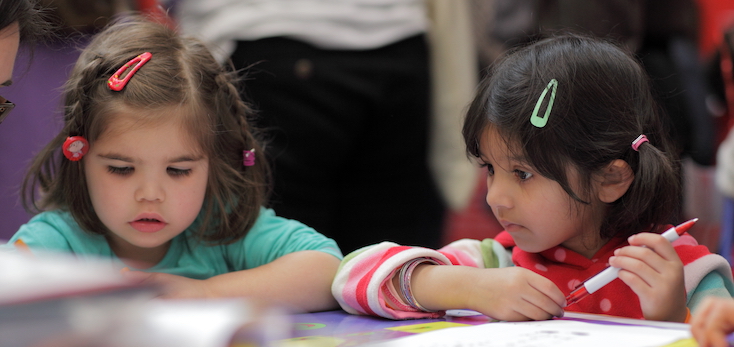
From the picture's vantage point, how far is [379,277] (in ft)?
2.89

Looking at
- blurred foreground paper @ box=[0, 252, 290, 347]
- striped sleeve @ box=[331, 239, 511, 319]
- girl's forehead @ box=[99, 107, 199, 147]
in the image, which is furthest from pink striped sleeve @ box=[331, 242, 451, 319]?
blurred foreground paper @ box=[0, 252, 290, 347]

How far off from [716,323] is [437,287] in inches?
15.4

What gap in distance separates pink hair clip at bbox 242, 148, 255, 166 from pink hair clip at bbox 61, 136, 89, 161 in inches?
9.6

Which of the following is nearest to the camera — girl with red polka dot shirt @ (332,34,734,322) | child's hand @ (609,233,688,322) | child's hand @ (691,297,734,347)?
child's hand @ (691,297,734,347)

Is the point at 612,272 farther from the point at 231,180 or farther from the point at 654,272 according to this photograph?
the point at 231,180

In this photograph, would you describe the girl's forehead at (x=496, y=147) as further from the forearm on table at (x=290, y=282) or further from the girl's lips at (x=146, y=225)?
the girl's lips at (x=146, y=225)

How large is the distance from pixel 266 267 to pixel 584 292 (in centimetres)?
44

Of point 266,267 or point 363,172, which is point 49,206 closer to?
point 266,267

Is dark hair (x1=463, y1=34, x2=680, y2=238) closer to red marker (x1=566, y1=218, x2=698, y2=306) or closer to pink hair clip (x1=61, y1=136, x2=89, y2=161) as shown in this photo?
red marker (x1=566, y1=218, x2=698, y2=306)

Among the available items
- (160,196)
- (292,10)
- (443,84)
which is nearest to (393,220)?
(443,84)

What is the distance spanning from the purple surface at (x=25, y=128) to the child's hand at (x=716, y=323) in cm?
119

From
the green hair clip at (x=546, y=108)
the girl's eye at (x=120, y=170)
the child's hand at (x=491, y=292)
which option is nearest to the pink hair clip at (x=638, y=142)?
the green hair clip at (x=546, y=108)

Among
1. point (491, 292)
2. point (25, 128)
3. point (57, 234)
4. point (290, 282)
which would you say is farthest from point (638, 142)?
point (25, 128)

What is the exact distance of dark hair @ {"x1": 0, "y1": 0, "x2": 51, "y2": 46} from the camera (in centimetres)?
84
